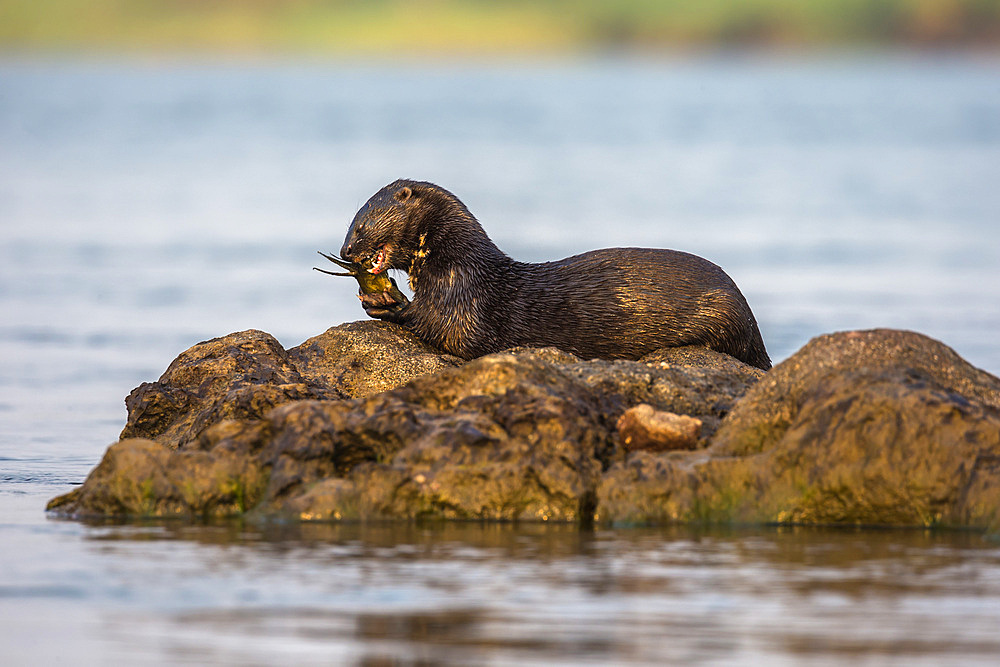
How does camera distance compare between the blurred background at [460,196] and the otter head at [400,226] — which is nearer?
the otter head at [400,226]

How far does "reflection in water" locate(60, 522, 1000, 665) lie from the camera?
655cm

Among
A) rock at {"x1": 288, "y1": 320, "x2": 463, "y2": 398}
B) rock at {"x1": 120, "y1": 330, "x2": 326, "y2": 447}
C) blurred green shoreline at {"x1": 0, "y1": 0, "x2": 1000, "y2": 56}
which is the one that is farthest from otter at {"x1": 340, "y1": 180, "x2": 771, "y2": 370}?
blurred green shoreline at {"x1": 0, "y1": 0, "x2": 1000, "y2": 56}

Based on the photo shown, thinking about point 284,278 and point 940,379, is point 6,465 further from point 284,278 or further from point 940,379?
point 284,278

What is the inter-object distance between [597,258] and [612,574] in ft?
13.8

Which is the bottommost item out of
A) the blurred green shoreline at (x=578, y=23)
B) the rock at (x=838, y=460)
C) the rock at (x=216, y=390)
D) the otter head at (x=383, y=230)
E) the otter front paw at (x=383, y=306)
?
the rock at (x=838, y=460)

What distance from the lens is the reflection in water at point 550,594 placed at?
21.5ft

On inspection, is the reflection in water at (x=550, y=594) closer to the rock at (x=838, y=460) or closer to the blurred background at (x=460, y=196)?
the rock at (x=838, y=460)

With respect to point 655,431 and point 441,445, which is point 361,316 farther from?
point 441,445

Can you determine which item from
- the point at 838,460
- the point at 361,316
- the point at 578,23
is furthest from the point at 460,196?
the point at 578,23

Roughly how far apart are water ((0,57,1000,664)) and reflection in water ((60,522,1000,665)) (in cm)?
2

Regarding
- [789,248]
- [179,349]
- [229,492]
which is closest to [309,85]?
[789,248]

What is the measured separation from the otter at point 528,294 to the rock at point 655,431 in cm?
200

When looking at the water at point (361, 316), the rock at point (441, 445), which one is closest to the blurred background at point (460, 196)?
the water at point (361, 316)

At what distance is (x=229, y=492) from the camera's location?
898cm
